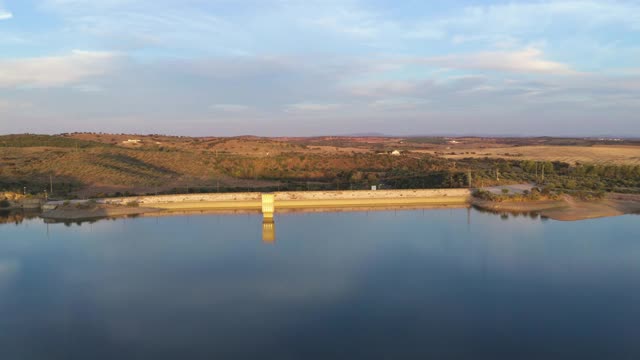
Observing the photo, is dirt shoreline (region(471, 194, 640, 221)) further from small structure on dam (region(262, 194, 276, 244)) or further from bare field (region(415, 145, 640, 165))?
bare field (region(415, 145, 640, 165))

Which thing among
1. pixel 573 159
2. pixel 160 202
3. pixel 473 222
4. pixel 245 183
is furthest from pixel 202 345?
pixel 573 159

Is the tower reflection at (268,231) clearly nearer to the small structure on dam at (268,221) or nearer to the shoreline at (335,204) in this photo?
the small structure on dam at (268,221)

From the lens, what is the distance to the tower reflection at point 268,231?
79.5 ft

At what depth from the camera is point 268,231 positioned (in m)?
26.2

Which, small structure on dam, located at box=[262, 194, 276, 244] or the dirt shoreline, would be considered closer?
small structure on dam, located at box=[262, 194, 276, 244]

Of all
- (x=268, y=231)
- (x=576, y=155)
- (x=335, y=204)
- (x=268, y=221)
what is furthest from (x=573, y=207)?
(x=576, y=155)

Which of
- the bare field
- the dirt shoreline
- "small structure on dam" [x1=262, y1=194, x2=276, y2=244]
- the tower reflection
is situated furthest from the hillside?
the tower reflection

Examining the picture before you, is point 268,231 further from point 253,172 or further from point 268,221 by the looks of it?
point 253,172

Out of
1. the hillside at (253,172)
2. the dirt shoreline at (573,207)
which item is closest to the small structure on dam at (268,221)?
the hillside at (253,172)

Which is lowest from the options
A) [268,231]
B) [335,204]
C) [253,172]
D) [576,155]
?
[268,231]

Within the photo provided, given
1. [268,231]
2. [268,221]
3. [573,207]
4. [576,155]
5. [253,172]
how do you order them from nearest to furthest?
[268,231]
[268,221]
[573,207]
[253,172]
[576,155]

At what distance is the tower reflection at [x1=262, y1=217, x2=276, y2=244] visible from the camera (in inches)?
953

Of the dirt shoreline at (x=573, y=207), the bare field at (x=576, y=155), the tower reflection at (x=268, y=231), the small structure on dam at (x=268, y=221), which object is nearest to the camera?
the tower reflection at (x=268, y=231)

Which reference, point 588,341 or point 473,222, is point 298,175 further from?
point 588,341
